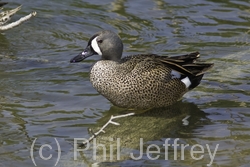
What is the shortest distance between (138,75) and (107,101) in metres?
0.59

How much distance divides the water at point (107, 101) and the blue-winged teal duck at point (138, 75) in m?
0.17

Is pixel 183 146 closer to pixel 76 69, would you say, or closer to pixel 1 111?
pixel 1 111

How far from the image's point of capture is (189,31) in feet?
29.1

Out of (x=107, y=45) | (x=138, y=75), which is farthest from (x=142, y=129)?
(x=107, y=45)

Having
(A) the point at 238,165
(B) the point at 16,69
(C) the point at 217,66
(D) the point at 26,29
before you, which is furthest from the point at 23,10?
(A) the point at 238,165

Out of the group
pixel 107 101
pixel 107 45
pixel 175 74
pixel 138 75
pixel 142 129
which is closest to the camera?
pixel 142 129

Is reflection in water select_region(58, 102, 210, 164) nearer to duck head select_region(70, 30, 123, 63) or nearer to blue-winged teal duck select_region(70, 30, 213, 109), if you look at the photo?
blue-winged teal duck select_region(70, 30, 213, 109)

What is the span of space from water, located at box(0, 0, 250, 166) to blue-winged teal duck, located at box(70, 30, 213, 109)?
6.8 inches

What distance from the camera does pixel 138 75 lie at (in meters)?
6.34

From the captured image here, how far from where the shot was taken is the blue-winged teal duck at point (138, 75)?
6312 millimetres

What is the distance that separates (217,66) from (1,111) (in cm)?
266

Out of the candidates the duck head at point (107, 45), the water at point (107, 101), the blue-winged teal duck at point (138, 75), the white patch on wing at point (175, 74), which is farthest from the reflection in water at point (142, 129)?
the duck head at point (107, 45)

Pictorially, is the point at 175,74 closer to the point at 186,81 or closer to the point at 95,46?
the point at 186,81

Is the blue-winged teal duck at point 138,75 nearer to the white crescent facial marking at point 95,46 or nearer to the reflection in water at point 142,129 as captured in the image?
the white crescent facial marking at point 95,46
